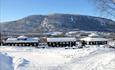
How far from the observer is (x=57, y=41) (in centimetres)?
7000

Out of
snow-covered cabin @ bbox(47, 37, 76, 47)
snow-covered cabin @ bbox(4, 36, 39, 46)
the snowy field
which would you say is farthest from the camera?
snow-covered cabin @ bbox(4, 36, 39, 46)

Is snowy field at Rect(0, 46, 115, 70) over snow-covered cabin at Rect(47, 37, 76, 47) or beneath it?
over

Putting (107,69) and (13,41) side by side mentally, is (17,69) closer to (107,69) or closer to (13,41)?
(107,69)

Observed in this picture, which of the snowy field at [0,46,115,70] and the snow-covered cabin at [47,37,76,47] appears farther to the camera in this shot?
the snow-covered cabin at [47,37,76,47]

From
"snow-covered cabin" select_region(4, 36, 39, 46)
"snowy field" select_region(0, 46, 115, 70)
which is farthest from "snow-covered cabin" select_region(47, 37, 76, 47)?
"snowy field" select_region(0, 46, 115, 70)

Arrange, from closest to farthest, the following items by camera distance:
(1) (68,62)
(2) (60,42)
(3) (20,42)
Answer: (1) (68,62), (2) (60,42), (3) (20,42)

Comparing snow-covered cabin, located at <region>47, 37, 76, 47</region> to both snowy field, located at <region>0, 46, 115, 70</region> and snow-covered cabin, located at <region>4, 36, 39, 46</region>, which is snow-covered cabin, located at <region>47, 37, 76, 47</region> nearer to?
snow-covered cabin, located at <region>4, 36, 39, 46</region>

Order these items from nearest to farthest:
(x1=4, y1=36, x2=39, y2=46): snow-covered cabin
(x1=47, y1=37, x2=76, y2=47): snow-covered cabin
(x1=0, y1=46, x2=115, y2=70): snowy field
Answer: (x1=0, y1=46, x2=115, y2=70): snowy field, (x1=47, y1=37, x2=76, y2=47): snow-covered cabin, (x1=4, y1=36, x2=39, y2=46): snow-covered cabin

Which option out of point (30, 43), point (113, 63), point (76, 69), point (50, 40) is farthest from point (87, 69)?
point (30, 43)

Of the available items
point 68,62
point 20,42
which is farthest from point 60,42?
point 68,62

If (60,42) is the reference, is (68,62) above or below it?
above

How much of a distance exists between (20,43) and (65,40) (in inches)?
560

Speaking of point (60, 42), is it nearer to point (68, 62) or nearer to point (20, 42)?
point (20, 42)

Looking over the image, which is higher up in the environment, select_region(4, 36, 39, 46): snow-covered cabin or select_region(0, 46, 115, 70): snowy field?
select_region(0, 46, 115, 70): snowy field
